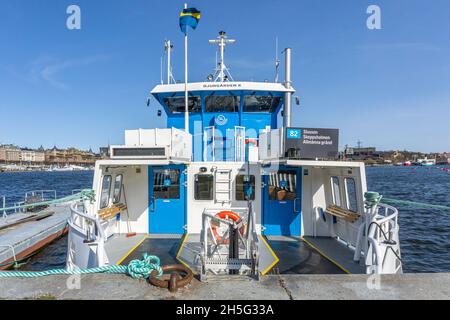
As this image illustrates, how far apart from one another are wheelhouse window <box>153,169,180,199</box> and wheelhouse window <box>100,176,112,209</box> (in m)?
1.60

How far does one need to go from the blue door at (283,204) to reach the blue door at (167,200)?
10.3 ft

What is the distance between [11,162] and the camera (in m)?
154

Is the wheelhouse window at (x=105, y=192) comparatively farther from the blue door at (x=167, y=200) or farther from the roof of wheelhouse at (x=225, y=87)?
the roof of wheelhouse at (x=225, y=87)

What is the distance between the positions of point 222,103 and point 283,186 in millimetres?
4313

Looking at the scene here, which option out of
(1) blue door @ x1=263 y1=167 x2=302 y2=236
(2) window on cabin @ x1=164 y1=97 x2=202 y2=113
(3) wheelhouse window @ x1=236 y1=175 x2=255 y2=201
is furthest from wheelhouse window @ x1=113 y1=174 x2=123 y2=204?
(1) blue door @ x1=263 y1=167 x2=302 y2=236

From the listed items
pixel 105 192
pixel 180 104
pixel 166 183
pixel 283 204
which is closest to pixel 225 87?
pixel 180 104

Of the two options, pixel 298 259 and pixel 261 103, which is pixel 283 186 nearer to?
pixel 298 259

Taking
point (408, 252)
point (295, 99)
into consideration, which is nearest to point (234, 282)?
point (295, 99)

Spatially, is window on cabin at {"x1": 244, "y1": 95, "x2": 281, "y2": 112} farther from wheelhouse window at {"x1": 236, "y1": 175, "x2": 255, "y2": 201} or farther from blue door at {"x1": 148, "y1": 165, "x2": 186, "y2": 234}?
blue door at {"x1": 148, "y1": 165, "x2": 186, "y2": 234}

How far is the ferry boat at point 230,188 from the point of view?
7.01m

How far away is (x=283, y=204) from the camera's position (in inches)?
371

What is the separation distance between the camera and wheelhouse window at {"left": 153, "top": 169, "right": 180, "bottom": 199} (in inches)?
378

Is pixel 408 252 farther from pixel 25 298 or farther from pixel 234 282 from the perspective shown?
pixel 25 298

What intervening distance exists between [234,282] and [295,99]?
Answer: 996 cm
